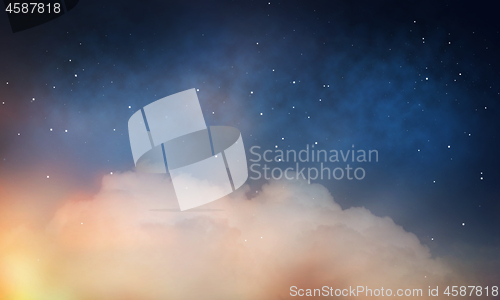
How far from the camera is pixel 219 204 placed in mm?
2729

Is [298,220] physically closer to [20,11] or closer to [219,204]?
[219,204]

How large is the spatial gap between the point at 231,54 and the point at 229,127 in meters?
0.62

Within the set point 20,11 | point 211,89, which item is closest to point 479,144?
point 211,89
